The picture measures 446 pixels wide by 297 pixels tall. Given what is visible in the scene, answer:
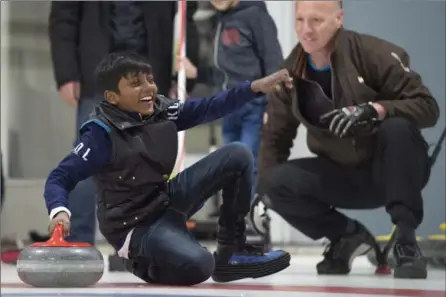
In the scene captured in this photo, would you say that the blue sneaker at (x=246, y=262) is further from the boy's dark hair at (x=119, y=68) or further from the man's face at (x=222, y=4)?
the man's face at (x=222, y=4)

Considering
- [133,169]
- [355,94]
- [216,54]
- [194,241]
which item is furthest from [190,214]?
[216,54]

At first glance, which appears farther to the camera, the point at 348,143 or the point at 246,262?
the point at 348,143

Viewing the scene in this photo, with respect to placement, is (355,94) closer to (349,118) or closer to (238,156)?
(349,118)

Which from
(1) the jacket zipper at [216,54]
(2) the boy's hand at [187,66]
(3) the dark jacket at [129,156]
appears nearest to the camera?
(3) the dark jacket at [129,156]

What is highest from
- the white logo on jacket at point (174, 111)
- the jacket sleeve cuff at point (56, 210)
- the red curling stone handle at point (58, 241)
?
the white logo on jacket at point (174, 111)

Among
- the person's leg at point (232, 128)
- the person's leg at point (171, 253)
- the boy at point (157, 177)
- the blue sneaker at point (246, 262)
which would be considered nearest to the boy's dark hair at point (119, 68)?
the boy at point (157, 177)

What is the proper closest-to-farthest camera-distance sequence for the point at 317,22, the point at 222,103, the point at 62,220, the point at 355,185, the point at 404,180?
the point at 62,220 < the point at 317,22 < the point at 222,103 < the point at 404,180 < the point at 355,185

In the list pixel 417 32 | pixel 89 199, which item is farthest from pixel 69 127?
pixel 417 32

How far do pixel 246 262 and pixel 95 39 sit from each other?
2.04 ft

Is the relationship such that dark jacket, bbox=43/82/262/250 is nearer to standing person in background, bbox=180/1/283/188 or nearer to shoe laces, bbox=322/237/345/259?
standing person in background, bbox=180/1/283/188

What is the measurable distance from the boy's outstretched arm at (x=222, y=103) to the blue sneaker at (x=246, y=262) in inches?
9.4

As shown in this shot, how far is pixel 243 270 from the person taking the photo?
1.60 meters

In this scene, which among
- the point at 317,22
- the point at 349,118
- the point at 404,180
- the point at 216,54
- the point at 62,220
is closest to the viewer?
the point at 62,220

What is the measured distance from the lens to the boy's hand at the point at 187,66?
6.59 feet
